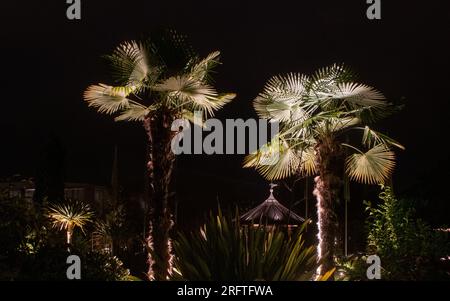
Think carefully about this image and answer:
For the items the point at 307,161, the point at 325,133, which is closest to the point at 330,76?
the point at 325,133

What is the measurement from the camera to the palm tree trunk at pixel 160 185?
29.6ft

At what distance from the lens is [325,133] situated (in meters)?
8.96

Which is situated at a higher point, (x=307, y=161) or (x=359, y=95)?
(x=359, y=95)

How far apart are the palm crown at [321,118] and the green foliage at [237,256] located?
258 cm

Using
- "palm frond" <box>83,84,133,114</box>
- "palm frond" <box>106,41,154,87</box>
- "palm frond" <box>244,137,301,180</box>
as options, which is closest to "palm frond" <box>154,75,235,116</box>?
"palm frond" <box>106,41,154,87</box>

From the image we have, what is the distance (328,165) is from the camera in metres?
8.88

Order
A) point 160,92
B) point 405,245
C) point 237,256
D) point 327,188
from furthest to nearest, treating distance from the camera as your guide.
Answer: point 160,92 → point 327,188 → point 405,245 → point 237,256

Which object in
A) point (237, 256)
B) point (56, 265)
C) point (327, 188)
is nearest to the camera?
point (237, 256)

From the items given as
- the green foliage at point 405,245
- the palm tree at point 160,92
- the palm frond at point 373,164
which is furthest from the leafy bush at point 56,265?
the palm frond at point 373,164

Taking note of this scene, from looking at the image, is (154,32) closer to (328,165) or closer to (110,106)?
(110,106)

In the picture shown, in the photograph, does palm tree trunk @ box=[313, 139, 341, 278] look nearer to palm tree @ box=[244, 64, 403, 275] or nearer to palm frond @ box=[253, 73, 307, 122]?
palm tree @ box=[244, 64, 403, 275]

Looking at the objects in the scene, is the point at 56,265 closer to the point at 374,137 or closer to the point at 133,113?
the point at 133,113

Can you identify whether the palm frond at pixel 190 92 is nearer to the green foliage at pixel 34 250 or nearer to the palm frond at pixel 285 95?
the palm frond at pixel 285 95

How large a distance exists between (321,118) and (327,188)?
3.39ft
